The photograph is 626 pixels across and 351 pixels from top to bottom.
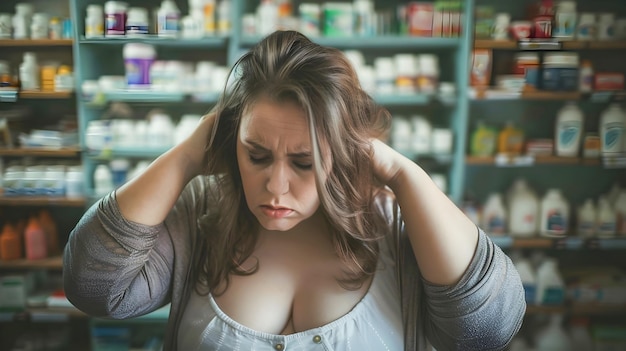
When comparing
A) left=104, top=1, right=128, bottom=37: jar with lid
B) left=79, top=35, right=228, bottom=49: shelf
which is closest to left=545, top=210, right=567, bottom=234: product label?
left=79, top=35, right=228, bottom=49: shelf

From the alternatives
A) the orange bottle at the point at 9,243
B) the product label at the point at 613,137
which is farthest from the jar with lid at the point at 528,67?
the orange bottle at the point at 9,243

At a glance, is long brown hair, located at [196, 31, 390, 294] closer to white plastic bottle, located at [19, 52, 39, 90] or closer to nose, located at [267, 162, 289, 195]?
nose, located at [267, 162, 289, 195]

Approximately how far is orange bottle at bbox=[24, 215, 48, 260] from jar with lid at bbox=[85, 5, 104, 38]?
1.18 meters

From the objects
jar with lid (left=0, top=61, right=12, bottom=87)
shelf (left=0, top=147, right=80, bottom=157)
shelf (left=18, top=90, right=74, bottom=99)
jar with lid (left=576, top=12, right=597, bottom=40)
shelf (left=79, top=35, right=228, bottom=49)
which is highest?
jar with lid (left=576, top=12, right=597, bottom=40)

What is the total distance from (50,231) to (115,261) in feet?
6.47

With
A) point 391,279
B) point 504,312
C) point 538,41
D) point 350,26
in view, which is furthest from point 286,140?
point 538,41

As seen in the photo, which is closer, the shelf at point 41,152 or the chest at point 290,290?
the chest at point 290,290

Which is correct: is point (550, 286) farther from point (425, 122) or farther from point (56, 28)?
point (56, 28)

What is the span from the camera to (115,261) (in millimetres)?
964

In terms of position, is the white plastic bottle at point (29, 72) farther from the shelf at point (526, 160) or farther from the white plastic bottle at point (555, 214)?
the white plastic bottle at point (555, 214)

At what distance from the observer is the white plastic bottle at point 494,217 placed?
9.23 feet

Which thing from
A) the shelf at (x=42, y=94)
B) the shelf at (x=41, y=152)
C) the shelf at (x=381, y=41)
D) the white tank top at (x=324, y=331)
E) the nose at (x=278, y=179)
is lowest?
the white tank top at (x=324, y=331)

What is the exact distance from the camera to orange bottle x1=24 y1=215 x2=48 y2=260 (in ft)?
8.29

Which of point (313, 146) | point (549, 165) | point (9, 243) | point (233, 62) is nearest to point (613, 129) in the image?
point (549, 165)
